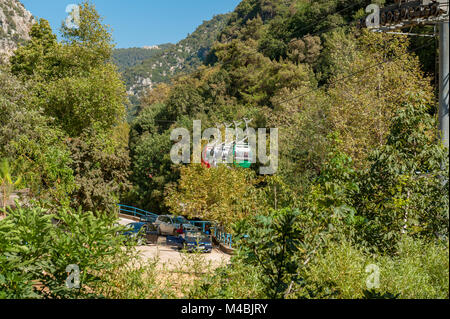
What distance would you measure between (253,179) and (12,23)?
11365cm

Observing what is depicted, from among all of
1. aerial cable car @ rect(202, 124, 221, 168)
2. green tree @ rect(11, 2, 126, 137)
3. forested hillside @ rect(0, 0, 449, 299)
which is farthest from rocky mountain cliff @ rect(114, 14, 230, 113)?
aerial cable car @ rect(202, 124, 221, 168)

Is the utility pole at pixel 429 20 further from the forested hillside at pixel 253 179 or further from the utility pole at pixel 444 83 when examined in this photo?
the forested hillside at pixel 253 179

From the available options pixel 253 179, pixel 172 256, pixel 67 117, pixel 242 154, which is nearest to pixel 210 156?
pixel 242 154

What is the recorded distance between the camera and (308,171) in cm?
1641

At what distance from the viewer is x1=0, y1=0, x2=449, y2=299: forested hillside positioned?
160 inches

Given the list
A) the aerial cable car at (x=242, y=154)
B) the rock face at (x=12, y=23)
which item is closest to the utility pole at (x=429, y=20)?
the aerial cable car at (x=242, y=154)

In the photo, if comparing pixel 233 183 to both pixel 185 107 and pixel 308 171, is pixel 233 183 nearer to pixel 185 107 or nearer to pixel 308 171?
pixel 308 171

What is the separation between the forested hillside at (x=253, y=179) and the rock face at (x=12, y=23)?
67.2m

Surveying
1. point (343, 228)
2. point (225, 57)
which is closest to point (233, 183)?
point (343, 228)

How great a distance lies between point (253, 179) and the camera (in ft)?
55.3

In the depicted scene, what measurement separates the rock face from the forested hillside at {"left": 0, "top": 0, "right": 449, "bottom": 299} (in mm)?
67166

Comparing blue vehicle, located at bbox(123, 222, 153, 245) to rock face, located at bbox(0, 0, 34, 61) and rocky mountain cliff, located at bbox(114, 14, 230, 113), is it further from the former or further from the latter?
rocky mountain cliff, located at bbox(114, 14, 230, 113)

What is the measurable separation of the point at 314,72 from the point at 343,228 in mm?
35359

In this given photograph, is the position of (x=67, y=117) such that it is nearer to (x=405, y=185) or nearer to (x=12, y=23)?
(x=405, y=185)
